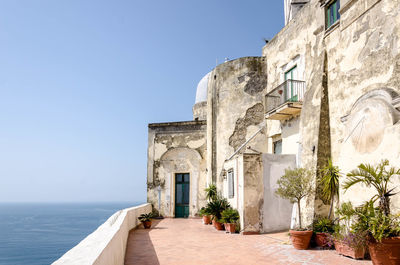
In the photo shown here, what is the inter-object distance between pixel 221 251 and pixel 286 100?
7070 mm

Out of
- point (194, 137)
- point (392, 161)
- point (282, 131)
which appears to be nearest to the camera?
point (392, 161)

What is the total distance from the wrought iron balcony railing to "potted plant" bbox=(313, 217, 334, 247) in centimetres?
497

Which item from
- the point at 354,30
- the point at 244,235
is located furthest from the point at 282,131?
the point at 354,30

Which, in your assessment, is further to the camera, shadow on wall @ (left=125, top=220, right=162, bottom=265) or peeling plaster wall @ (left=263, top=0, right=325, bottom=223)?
peeling plaster wall @ (left=263, top=0, right=325, bottom=223)

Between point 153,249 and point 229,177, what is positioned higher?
point 229,177

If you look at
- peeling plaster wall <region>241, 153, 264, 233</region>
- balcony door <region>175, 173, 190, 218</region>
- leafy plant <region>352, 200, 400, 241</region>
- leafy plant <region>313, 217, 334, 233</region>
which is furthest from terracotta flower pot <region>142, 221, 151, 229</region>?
leafy plant <region>352, 200, 400, 241</region>

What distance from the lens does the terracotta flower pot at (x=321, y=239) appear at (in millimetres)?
9141

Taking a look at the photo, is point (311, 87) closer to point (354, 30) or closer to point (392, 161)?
point (354, 30)

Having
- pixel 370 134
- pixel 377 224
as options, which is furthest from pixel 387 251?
pixel 370 134

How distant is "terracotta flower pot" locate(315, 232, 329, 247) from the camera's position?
30.0 ft

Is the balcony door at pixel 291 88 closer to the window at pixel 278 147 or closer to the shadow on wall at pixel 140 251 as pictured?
the window at pixel 278 147

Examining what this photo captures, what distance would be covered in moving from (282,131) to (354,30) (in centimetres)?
623

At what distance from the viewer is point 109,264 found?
201 inches

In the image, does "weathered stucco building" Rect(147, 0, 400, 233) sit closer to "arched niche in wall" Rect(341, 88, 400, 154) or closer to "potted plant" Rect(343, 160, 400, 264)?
"arched niche in wall" Rect(341, 88, 400, 154)
